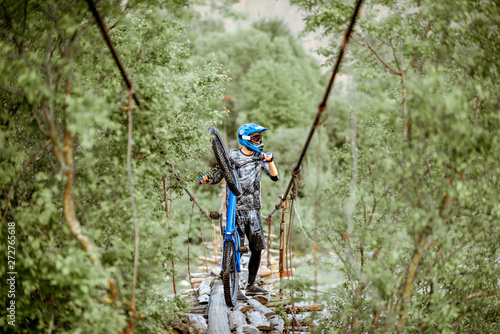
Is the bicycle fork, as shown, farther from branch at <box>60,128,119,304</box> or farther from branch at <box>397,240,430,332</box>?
branch at <box>397,240,430,332</box>

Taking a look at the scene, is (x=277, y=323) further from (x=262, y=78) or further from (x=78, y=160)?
(x=262, y=78)

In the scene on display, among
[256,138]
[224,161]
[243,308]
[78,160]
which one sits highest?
[256,138]

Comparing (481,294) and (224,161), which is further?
(224,161)

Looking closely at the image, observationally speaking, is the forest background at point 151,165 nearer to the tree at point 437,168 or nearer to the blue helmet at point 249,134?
the tree at point 437,168

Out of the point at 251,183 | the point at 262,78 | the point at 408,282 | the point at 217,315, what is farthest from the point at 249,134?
the point at 262,78

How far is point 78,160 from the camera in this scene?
220 cm

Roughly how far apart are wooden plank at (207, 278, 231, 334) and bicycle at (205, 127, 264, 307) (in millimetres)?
117

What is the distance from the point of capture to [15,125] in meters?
2.21

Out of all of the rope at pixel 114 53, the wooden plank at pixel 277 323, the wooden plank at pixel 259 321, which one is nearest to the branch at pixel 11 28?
the rope at pixel 114 53

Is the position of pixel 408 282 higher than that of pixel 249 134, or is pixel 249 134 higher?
pixel 249 134

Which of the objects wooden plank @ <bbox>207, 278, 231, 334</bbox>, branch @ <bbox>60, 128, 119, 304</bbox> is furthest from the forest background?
wooden plank @ <bbox>207, 278, 231, 334</bbox>

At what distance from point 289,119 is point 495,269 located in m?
17.4

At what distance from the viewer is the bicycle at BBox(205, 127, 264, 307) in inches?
131

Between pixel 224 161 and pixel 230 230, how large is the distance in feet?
2.38
